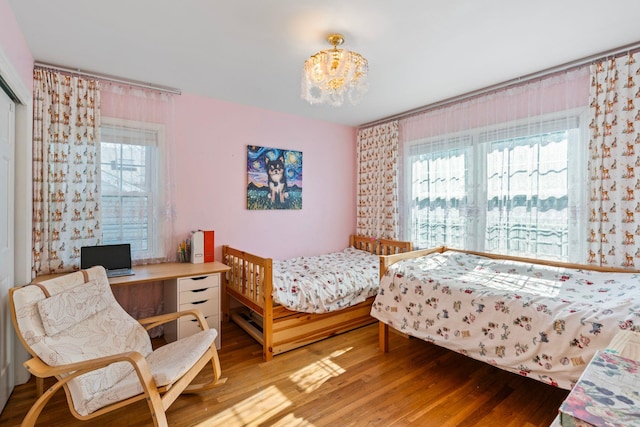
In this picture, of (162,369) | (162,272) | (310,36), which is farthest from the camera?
(162,272)

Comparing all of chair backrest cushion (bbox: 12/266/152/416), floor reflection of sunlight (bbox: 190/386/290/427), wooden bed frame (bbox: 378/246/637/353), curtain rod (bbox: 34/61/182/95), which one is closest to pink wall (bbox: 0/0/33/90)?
curtain rod (bbox: 34/61/182/95)

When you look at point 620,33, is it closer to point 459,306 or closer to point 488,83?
point 488,83

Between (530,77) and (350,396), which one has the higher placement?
(530,77)

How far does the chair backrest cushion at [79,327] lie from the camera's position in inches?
63.3

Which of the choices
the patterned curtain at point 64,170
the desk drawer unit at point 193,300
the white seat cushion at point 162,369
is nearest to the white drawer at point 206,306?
the desk drawer unit at point 193,300

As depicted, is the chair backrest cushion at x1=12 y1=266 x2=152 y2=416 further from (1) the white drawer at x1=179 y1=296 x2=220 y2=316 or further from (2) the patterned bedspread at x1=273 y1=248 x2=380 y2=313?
(2) the patterned bedspread at x1=273 y1=248 x2=380 y2=313

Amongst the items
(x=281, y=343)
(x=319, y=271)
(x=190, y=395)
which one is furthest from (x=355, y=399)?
(x=319, y=271)

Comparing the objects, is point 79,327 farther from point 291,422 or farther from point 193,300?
point 291,422

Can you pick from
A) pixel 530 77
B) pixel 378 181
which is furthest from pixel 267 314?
pixel 530 77

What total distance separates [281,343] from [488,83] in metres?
3.10

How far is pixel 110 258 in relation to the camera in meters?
2.67

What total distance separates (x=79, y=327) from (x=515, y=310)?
2729 mm

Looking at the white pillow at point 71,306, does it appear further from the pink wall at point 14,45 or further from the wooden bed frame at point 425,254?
the wooden bed frame at point 425,254

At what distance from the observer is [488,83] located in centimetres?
297
